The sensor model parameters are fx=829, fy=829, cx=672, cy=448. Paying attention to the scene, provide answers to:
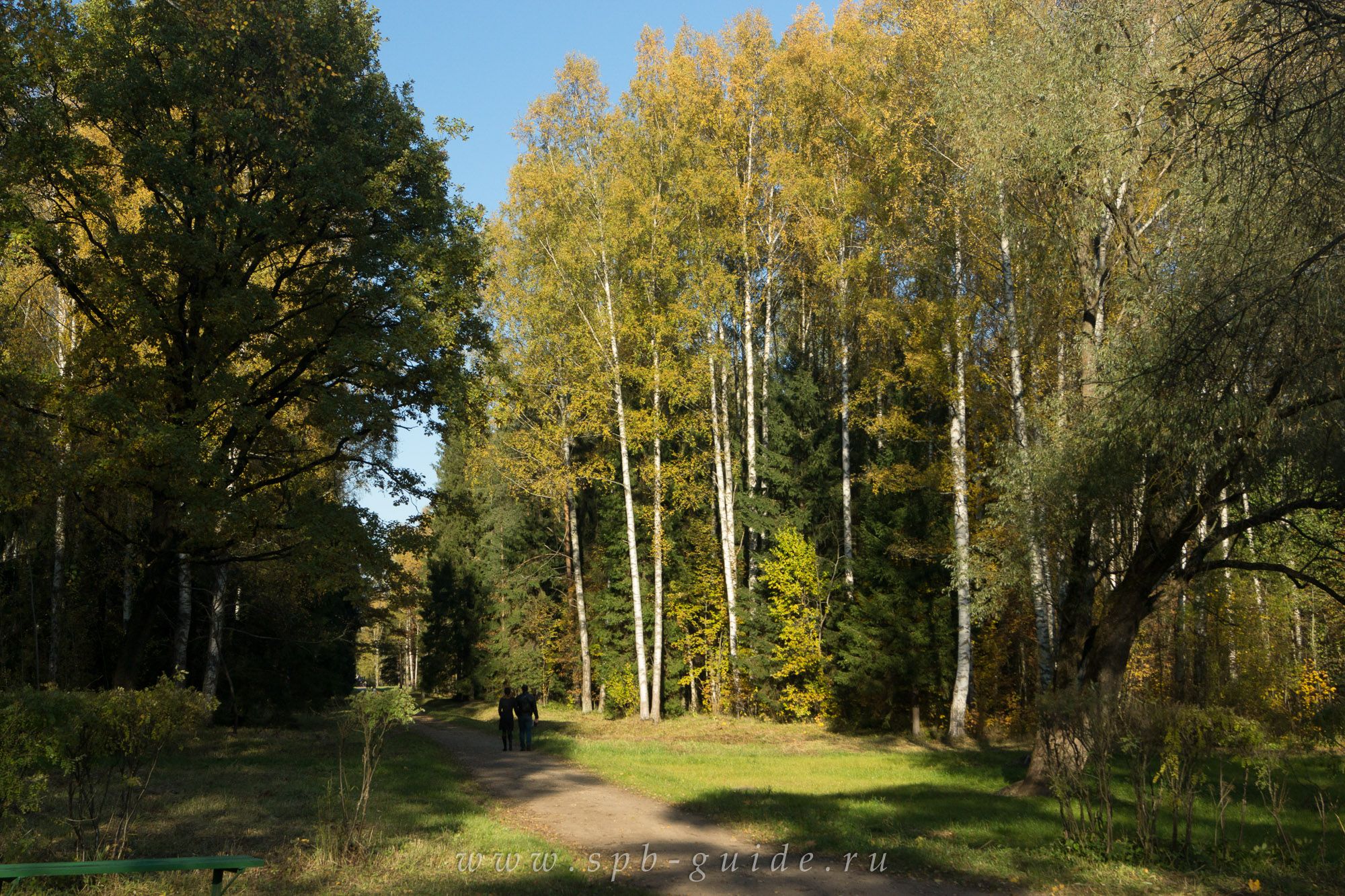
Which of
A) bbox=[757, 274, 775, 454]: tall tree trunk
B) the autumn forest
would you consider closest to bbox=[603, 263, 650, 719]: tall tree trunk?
the autumn forest

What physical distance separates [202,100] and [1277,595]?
2548 centimetres

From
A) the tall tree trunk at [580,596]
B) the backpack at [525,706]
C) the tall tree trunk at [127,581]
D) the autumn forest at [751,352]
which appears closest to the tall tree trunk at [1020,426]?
the autumn forest at [751,352]

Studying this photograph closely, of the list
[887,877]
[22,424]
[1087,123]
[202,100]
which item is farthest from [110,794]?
[1087,123]

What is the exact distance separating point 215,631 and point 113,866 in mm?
18780

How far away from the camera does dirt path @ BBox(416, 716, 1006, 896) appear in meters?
7.10

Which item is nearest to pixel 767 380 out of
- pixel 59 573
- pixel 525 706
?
pixel 525 706

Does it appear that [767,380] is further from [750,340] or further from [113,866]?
[113,866]

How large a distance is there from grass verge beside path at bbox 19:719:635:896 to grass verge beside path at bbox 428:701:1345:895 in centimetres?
275

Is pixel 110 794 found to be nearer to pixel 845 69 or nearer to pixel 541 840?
pixel 541 840

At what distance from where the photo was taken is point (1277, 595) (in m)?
20.5

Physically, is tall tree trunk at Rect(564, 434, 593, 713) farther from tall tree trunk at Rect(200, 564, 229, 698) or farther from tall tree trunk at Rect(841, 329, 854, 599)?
tall tree trunk at Rect(200, 564, 229, 698)

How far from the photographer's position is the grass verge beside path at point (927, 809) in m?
7.37

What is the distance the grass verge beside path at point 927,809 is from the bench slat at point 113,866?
594 cm

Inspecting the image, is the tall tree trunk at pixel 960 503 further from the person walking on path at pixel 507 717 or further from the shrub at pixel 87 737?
the shrub at pixel 87 737
